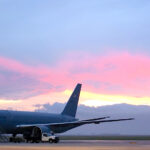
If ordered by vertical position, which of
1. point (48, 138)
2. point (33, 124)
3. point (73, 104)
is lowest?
point (48, 138)

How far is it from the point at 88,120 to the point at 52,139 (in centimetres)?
1147

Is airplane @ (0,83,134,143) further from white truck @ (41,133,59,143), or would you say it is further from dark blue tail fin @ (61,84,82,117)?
dark blue tail fin @ (61,84,82,117)

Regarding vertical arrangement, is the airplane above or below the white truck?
above

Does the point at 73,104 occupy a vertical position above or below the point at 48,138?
above

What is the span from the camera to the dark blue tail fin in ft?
276

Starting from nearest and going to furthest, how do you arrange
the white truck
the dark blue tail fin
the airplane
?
the white truck, the airplane, the dark blue tail fin

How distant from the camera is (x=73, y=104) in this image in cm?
8562

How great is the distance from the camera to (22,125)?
2783 inches

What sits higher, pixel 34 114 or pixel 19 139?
pixel 34 114

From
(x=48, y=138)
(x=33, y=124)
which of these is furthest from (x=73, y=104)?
(x=48, y=138)

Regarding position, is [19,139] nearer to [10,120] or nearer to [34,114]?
[10,120]

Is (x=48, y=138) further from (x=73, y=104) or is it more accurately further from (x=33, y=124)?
(x=73, y=104)

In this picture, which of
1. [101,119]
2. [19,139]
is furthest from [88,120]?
[19,139]

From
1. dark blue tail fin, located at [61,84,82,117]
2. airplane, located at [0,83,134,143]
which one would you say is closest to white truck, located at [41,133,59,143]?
airplane, located at [0,83,134,143]
